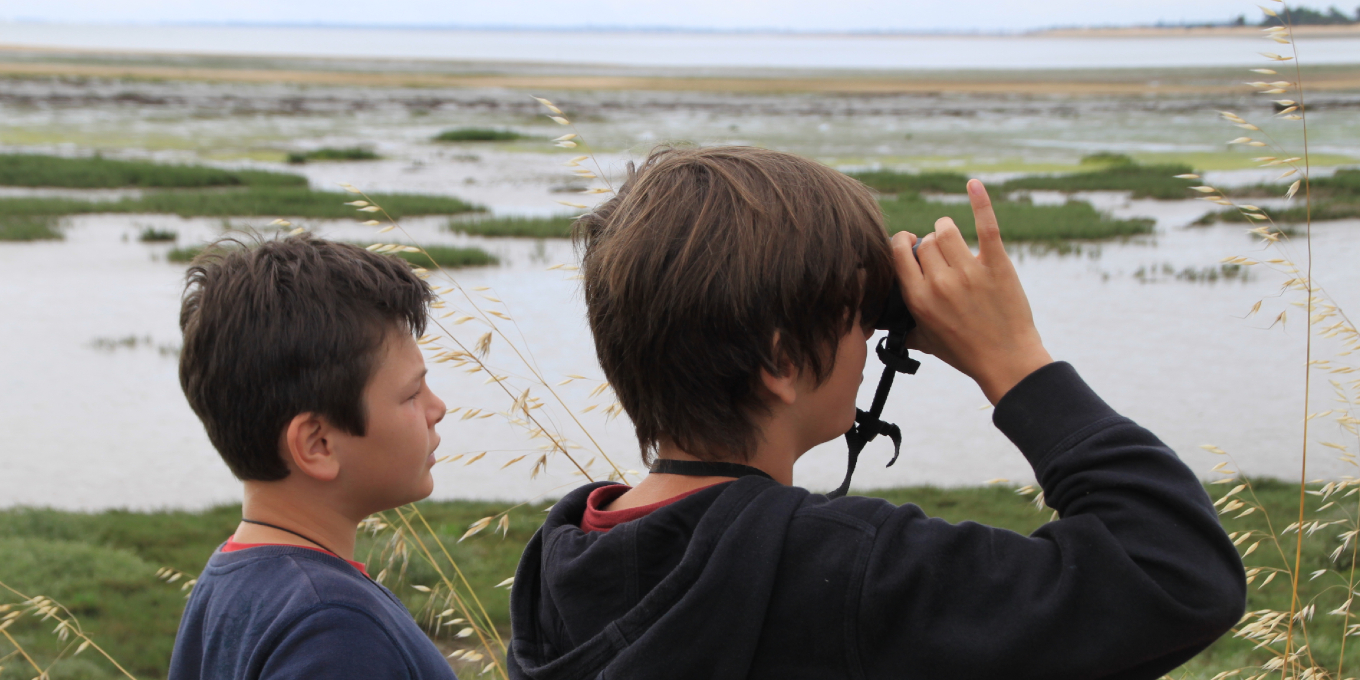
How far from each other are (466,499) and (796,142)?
2322cm

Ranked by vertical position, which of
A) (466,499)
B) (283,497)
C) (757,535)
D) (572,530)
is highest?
(757,535)

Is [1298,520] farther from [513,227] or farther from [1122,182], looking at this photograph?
[1122,182]

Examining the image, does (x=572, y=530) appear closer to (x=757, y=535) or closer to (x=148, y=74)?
(x=757, y=535)

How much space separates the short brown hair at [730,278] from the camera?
1.18m

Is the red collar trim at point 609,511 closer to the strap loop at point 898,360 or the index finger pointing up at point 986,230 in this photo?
the strap loop at point 898,360

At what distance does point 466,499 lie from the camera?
20.4ft

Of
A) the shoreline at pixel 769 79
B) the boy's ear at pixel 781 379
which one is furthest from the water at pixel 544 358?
the shoreline at pixel 769 79

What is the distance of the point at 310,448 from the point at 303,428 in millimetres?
43

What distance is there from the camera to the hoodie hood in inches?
41.6

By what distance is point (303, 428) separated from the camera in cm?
156

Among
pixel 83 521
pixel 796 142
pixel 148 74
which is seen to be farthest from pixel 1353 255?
pixel 148 74

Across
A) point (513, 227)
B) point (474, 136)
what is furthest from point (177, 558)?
point (474, 136)

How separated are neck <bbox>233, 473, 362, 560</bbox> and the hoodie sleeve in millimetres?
1005

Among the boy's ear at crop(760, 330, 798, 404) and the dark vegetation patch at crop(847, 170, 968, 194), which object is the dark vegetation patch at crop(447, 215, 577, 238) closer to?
the dark vegetation patch at crop(847, 170, 968, 194)
